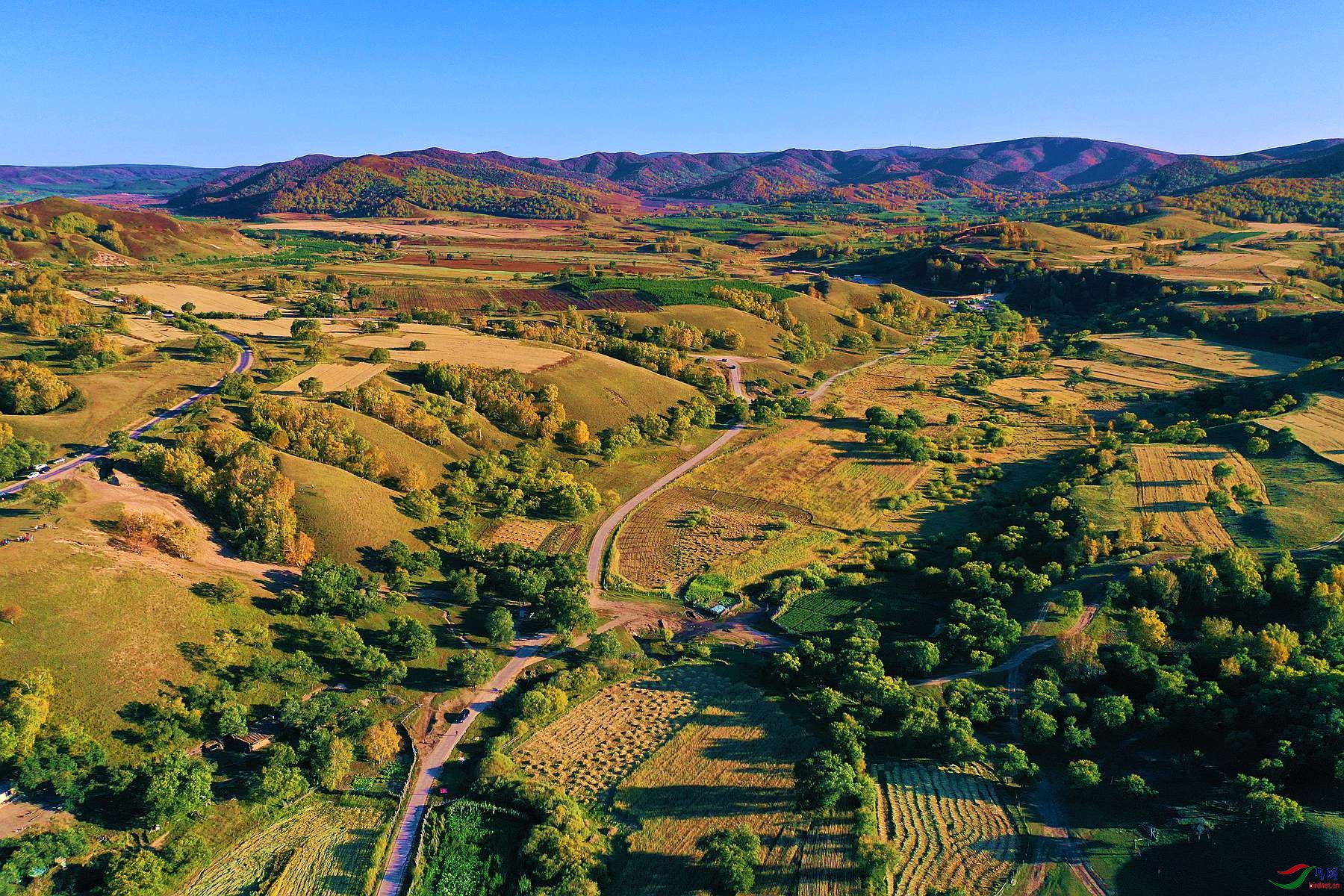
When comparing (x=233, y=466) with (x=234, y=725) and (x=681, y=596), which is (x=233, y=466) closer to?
(x=234, y=725)

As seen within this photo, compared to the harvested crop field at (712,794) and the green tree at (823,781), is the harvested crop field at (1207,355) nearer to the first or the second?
the harvested crop field at (712,794)

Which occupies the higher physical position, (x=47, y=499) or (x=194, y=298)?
(x=194, y=298)

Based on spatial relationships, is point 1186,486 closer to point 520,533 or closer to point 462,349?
point 520,533

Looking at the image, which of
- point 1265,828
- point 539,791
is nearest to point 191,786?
point 539,791

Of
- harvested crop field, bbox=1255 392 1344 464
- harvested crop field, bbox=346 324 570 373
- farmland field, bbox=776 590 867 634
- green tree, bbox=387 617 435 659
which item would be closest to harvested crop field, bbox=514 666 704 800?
farmland field, bbox=776 590 867 634

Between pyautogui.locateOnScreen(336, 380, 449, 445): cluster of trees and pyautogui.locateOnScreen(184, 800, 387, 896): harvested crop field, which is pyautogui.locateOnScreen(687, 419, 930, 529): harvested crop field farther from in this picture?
pyautogui.locateOnScreen(184, 800, 387, 896): harvested crop field

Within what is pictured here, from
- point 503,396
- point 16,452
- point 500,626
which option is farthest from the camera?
point 503,396

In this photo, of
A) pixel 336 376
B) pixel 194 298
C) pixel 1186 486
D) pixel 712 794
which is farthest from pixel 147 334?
pixel 1186 486
